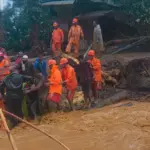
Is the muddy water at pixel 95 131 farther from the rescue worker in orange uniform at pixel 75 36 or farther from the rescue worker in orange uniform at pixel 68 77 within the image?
the rescue worker in orange uniform at pixel 75 36

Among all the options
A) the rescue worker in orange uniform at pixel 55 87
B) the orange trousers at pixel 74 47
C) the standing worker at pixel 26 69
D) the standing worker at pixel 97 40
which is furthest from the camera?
the standing worker at pixel 97 40

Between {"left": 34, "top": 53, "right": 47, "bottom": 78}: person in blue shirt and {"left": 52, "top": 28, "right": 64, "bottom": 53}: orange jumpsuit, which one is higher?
{"left": 52, "top": 28, "right": 64, "bottom": 53}: orange jumpsuit

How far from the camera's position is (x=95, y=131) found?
7.04 metres

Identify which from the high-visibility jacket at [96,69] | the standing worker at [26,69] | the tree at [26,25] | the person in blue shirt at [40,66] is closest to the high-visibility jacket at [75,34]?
the high-visibility jacket at [96,69]

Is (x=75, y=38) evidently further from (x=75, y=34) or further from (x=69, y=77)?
(x=69, y=77)

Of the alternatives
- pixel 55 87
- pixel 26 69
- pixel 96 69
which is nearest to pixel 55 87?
pixel 55 87

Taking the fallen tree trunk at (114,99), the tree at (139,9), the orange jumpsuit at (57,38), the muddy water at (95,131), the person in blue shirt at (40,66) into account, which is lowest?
the fallen tree trunk at (114,99)

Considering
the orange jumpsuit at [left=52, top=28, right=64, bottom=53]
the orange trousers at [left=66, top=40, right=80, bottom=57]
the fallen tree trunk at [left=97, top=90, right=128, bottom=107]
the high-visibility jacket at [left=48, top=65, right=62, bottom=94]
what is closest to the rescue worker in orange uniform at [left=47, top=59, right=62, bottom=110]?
the high-visibility jacket at [left=48, top=65, right=62, bottom=94]

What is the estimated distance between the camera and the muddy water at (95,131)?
632cm

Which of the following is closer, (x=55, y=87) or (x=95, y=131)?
(x=95, y=131)

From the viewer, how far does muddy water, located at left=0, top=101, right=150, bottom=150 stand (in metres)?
6.32

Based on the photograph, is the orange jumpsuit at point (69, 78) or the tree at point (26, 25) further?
the tree at point (26, 25)

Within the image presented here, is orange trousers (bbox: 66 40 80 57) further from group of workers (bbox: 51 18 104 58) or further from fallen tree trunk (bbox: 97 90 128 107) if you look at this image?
fallen tree trunk (bbox: 97 90 128 107)

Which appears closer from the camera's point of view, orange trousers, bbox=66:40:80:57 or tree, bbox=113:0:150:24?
orange trousers, bbox=66:40:80:57
